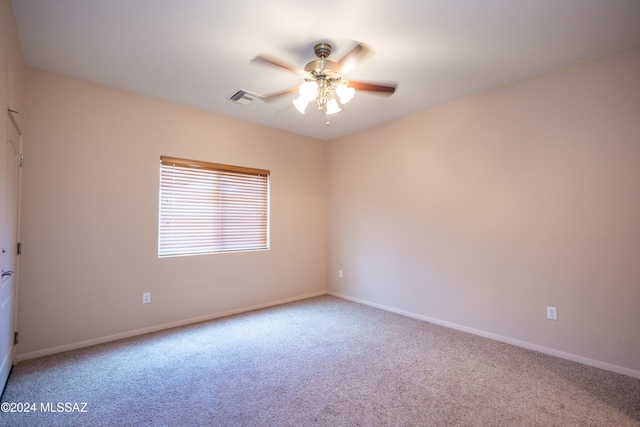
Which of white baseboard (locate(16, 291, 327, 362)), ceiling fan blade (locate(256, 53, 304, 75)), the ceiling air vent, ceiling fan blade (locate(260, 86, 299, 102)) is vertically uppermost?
the ceiling air vent

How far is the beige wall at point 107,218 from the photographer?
2.70m

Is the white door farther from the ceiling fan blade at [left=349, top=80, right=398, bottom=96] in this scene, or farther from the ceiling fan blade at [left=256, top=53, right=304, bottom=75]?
the ceiling fan blade at [left=349, top=80, right=398, bottom=96]

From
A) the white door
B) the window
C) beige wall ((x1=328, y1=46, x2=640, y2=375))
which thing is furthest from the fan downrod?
the white door

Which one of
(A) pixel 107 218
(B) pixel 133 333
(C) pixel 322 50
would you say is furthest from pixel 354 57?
(B) pixel 133 333

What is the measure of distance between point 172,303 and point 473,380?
317 centimetres

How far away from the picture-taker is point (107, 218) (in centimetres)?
305

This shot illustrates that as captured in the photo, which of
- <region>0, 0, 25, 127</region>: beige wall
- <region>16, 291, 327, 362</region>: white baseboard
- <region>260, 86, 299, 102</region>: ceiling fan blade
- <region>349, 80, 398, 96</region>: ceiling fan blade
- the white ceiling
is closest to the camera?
<region>0, 0, 25, 127</region>: beige wall

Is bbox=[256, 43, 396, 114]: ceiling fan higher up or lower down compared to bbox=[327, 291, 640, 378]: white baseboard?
higher up

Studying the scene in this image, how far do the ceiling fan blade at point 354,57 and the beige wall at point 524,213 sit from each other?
1929mm

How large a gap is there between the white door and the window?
1208 mm

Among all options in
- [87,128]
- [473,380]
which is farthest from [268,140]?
[473,380]

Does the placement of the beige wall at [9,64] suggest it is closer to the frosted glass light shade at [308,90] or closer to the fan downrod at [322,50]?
the frosted glass light shade at [308,90]

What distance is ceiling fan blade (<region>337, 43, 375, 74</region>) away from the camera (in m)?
1.90

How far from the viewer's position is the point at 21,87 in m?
2.51
